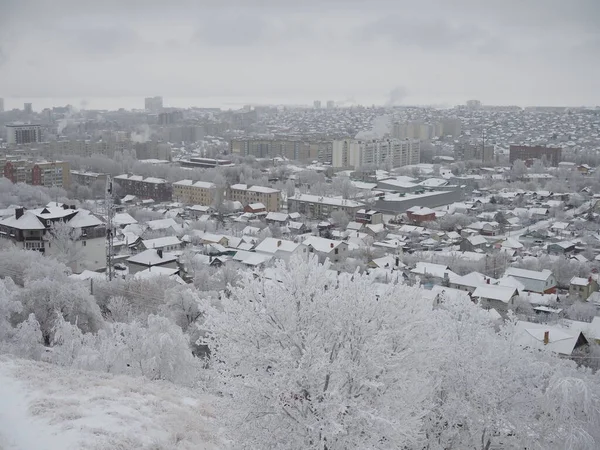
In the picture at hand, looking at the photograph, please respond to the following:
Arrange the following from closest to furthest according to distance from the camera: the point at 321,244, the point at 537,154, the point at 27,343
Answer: the point at 27,343 < the point at 321,244 < the point at 537,154

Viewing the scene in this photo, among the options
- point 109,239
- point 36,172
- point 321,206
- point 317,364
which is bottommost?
point 321,206

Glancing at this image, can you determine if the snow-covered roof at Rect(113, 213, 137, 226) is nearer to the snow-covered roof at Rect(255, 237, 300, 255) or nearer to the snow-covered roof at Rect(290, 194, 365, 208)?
the snow-covered roof at Rect(255, 237, 300, 255)

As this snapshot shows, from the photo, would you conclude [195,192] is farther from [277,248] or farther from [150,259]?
[150,259]

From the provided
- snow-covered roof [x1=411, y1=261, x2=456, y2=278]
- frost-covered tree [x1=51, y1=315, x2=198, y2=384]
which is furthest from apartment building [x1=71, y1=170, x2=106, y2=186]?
frost-covered tree [x1=51, y1=315, x2=198, y2=384]

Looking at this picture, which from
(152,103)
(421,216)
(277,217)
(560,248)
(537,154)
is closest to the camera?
(560,248)

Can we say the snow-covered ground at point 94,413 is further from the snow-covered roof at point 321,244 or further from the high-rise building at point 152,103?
the high-rise building at point 152,103

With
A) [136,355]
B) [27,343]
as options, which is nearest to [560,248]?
[136,355]
